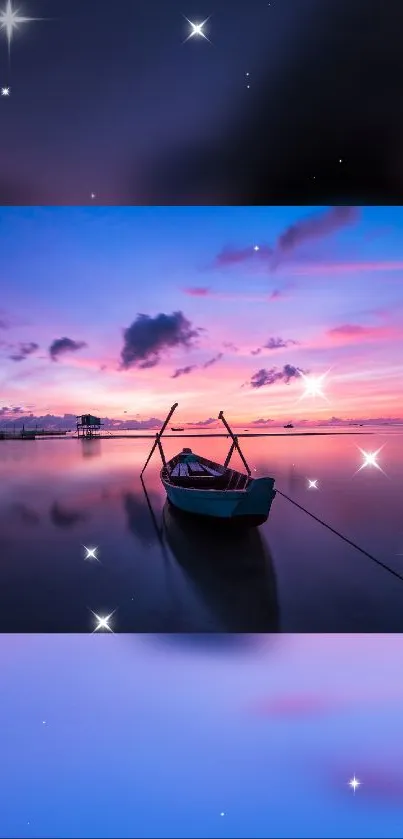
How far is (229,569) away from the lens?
17.5 ft

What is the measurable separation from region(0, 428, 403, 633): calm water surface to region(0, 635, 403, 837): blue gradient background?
1180 mm

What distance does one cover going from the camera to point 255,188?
308cm

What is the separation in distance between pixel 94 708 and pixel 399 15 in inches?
126

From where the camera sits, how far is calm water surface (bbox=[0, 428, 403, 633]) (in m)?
3.77

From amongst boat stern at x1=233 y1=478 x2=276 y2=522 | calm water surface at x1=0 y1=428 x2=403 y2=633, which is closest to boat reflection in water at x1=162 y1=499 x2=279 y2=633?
calm water surface at x1=0 y1=428 x2=403 y2=633

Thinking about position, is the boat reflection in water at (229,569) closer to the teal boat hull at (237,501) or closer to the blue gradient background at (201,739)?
the teal boat hull at (237,501)

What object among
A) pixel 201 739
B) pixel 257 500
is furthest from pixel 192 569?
pixel 201 739

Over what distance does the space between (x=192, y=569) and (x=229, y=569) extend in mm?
453

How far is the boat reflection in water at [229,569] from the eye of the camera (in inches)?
151

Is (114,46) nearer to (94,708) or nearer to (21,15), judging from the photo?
(21,15)

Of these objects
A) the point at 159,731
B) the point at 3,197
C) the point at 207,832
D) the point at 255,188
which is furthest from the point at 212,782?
the point at 3,197

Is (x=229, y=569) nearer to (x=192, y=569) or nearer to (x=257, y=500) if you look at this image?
(x=192, y=569)


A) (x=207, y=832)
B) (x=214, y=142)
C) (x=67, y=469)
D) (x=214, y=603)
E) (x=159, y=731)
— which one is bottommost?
(x=207, y=832)

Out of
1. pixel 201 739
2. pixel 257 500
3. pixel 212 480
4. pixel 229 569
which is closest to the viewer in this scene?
pixel 201 739
